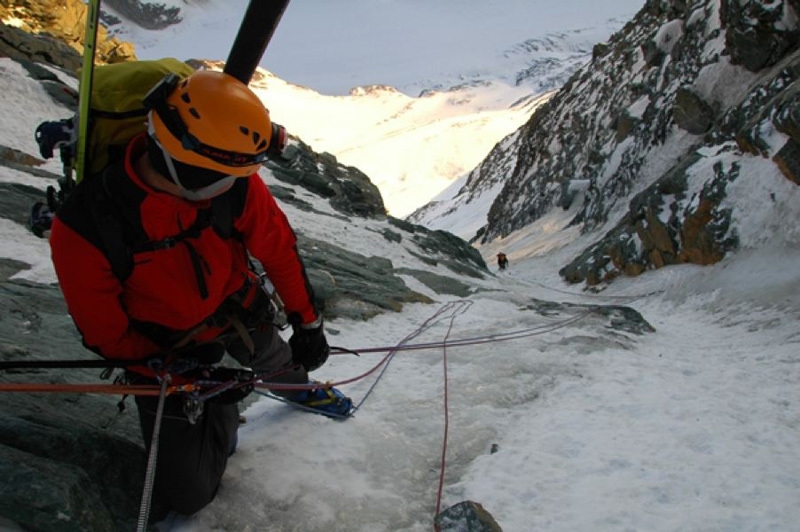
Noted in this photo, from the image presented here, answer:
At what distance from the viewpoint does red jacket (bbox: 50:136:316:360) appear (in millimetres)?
2533

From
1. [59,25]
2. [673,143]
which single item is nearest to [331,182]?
[673,143]

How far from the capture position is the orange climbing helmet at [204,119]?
253 centimetres

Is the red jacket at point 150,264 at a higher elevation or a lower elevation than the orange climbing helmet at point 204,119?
lower

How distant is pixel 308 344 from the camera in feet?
12.5

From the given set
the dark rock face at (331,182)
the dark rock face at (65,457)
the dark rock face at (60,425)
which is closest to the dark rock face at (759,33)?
the dark rock face at (60,425)

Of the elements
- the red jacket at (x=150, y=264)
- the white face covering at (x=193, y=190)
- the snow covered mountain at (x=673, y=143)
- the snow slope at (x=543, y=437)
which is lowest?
the snow slope at (x=543, y=437)

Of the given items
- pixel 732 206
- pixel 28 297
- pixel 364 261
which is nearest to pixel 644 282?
pixel 732 206

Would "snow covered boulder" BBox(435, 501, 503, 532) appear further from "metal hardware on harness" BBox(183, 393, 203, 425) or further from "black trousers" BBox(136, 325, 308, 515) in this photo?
"metal hardware on harness" BBox(183, 393, 203, 425)

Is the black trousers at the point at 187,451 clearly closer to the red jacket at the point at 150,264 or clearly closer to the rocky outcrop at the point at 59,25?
the red jacket at the point at 150,264

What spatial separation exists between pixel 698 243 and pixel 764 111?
3374 mm

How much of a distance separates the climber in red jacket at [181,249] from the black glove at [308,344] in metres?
0.35

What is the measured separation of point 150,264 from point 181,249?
0.18 meters

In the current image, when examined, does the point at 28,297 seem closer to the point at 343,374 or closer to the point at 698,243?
the point at 343,374

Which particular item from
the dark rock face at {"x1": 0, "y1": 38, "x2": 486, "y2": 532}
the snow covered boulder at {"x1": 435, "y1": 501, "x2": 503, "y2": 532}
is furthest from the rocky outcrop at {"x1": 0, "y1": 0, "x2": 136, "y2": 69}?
the snow covered boulder at {"x1": 435, "y1": 501, "x2": 503, "y2": 532}
